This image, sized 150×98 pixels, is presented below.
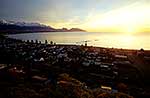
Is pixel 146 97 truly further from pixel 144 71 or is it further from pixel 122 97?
pixel 144 71

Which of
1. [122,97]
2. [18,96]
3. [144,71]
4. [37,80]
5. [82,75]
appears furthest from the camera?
[144,71]

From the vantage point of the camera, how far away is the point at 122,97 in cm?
716

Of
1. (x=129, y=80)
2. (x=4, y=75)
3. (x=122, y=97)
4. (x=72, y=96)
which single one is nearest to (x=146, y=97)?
(x=129, y=80)

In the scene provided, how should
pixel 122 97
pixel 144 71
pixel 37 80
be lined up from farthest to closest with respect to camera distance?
pixel 144 71
pixel 37 80
pixel 122 97

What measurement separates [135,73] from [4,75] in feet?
35.9

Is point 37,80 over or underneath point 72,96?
underneath

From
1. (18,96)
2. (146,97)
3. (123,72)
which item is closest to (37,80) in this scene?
(18,96)

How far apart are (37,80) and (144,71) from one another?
10074mm

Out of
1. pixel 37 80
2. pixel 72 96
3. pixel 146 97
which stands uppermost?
pixel 72 96

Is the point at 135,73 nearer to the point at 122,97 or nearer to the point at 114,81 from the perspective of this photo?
the point at 114,81

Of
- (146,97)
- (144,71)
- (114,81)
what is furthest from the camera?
(144,71)

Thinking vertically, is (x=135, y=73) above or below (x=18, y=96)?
below

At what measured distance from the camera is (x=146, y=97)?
36.5ft

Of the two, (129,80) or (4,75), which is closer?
(4,75)
